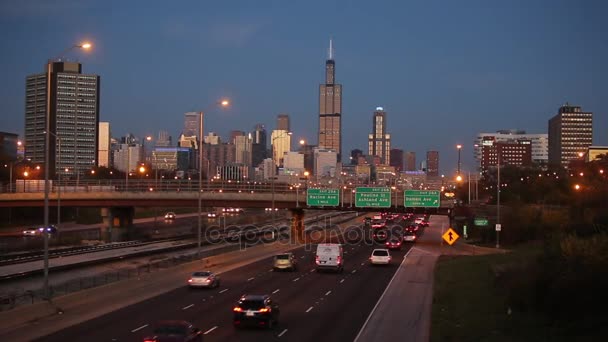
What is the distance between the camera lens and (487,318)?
26312mm

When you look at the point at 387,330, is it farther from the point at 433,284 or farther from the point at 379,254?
the point at 379,254

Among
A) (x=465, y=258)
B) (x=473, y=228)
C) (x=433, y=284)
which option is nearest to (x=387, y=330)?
(x=433, y=284)

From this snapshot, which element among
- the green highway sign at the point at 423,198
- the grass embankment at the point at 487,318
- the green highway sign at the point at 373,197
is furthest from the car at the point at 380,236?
the grass embankment at the point at 487,318

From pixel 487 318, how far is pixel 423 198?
44512mm

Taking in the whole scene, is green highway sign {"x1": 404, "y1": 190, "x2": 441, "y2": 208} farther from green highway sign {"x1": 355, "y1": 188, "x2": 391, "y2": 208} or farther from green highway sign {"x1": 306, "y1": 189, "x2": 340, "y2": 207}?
green highway sign {"x1": 306, "y1": 189, "x2": 340, "y2": 207}

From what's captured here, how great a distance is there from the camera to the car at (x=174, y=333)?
1867 centimetres

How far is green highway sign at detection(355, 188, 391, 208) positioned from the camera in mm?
70938

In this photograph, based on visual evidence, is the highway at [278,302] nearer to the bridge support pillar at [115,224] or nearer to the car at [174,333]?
the car at [174,333]

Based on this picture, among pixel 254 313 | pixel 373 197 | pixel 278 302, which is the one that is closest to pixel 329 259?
pixel 278 302

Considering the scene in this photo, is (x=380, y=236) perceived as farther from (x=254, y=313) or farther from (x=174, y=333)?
(x=174, y=333)

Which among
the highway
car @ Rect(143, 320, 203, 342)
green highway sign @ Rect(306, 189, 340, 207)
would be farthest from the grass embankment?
green highway sign @ Rect(306, 189, 340, 207)

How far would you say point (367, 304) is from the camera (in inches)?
1275

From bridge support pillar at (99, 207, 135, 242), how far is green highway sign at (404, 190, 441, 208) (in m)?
37.4

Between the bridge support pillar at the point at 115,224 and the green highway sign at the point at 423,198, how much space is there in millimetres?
37437
